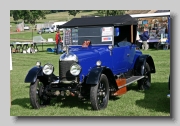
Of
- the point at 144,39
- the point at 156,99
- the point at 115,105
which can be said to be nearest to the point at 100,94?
the point at 115,105

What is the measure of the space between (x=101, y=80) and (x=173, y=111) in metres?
1.56

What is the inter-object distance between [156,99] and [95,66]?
1.82 metres

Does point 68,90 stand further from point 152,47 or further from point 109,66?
point 152,47

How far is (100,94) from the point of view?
6.83 m

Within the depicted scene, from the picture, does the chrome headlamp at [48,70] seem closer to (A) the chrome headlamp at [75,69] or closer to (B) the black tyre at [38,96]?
(B) the black tyre at [38,96]

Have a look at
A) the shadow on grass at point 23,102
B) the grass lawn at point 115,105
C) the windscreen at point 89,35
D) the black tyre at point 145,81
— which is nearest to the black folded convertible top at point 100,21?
the windscreen at point 89,35

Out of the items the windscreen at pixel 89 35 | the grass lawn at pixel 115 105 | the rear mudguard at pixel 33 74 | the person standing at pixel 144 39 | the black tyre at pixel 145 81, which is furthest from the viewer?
the person standing at pixel 144 39

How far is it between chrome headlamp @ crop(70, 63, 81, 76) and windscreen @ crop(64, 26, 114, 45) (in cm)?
144

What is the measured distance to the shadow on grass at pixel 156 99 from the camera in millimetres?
7066

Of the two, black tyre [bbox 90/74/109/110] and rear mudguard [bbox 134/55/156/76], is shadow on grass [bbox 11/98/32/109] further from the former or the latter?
rear mudguard [bbox 134/55/156/76]

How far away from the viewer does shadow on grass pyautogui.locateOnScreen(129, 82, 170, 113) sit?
707cm

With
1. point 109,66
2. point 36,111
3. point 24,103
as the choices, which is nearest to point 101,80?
point 109,66

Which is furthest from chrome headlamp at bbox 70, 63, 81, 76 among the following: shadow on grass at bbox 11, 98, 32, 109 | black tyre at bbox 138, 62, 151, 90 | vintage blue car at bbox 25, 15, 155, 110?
black tyre at bbox 138, 62, 151, 90

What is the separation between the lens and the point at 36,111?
22.6 feet
